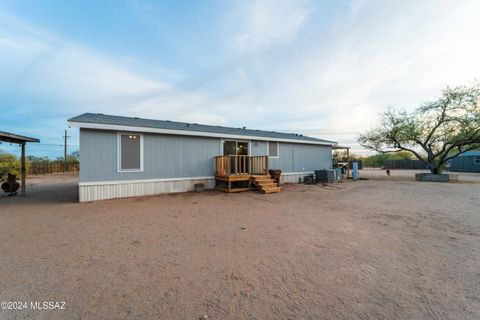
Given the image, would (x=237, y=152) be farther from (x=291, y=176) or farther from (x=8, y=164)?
(x=8, y=164)

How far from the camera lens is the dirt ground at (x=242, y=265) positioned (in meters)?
1.81

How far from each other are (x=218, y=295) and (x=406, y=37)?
11.8 meters

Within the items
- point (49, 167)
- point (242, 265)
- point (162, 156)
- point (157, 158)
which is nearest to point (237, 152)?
point (162, 156)

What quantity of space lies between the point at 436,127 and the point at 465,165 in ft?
51.9

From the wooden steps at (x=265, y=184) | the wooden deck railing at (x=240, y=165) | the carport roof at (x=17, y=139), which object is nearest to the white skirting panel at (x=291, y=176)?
the wooden deck railing at (x=240, y=165)

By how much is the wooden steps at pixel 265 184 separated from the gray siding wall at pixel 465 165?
27.5 meters

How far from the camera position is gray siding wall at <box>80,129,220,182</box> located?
6.83m

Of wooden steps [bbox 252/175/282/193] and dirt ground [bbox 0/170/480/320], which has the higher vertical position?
wooden steps [bbox 252/175/282/193]

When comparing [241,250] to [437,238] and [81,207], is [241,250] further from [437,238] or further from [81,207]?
[81,207]

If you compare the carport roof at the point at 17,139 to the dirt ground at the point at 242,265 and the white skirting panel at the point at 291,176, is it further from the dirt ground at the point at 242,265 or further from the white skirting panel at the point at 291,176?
the white skirting panel at the point at 291,176

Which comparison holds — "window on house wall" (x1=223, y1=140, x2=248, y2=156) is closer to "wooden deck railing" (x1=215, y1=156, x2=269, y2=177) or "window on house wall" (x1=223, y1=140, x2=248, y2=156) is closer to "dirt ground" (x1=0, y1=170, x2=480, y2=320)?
"wooden deck railing" (x1=215, y1=156, x2=269, y2=177)

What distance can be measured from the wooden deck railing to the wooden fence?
19654mm

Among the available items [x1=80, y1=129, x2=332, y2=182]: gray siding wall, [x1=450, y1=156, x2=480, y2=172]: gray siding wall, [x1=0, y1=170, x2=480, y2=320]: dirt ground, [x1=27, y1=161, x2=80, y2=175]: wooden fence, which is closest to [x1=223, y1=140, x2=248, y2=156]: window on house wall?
[x1=80, y1=129, x2=332, y2=182]: gray siding wall

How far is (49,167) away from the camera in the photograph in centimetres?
1988
